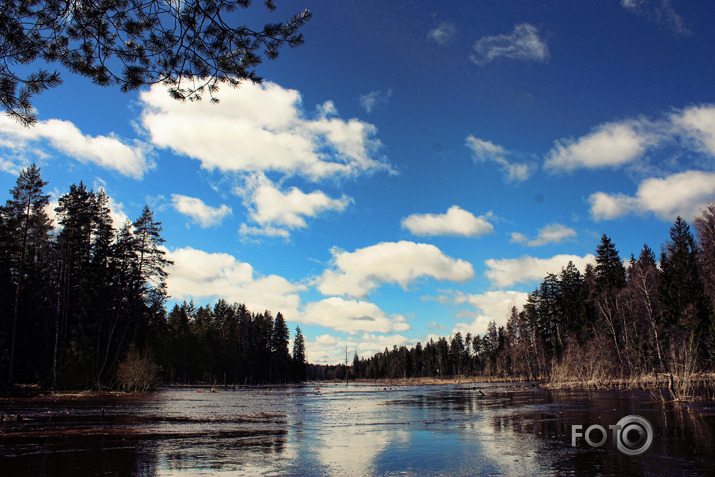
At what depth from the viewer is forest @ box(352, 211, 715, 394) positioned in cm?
4353

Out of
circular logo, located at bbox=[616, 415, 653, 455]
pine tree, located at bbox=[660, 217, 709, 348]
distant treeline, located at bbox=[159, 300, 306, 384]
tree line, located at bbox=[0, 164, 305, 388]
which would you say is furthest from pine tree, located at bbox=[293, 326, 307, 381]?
circular logo, located at bbox=[616, 415, 653, 455]

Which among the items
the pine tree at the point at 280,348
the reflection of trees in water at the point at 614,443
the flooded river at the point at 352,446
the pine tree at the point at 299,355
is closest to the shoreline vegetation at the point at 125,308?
the reflection of trees in water at the point at 614,443

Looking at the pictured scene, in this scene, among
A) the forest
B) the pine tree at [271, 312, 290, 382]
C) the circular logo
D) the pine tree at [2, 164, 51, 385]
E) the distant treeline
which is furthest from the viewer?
the pine tree at [271, 312, 290, 382]

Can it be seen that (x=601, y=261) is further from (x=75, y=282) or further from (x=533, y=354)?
(x=75, y=282)

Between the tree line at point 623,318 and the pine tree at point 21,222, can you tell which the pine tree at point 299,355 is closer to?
the tree line at point 623,318

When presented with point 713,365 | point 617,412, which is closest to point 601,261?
point 713,365

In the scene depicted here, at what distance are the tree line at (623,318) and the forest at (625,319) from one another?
0.39 ft

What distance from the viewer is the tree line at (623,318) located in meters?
44.2

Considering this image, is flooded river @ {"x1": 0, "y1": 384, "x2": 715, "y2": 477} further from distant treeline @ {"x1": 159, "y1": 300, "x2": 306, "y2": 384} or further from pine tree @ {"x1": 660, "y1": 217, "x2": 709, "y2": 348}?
distant treeline @ {"x1": 159, "y1": 300, "x2": 306, "y2": 384}

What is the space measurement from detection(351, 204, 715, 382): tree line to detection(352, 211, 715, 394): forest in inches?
4.7

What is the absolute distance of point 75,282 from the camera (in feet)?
144

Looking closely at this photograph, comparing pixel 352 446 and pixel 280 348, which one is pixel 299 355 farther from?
pixel 352 446

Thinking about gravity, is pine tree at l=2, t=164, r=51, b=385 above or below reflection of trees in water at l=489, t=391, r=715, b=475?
above

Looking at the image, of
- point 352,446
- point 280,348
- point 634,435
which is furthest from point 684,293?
point 280,348
